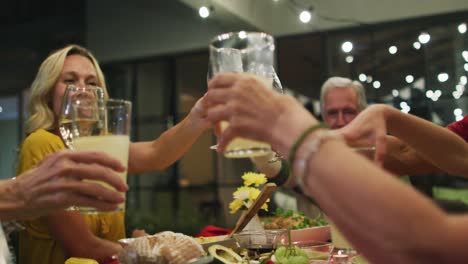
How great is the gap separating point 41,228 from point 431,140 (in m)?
1.54

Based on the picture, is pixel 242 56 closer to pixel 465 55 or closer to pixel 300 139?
pixel 300 139

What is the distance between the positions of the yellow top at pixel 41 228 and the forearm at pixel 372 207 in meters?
1.40

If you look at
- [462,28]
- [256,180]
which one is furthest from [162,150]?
[462,28]

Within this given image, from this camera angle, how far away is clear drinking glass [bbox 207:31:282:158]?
0.86m

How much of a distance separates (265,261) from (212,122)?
52 centimetres

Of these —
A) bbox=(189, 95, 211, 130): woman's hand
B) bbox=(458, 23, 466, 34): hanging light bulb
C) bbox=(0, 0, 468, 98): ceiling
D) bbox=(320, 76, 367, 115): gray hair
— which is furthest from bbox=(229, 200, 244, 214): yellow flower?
bbox=(458, 23, 466, 34): hanging light bulb

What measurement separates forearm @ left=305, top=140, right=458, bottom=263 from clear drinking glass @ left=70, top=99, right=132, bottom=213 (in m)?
0.42

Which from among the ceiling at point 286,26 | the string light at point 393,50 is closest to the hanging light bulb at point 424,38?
the ceiling at point 286,26

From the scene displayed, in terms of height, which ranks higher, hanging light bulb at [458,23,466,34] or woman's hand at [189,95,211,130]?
hanging light bulb at [458,23,466,34]

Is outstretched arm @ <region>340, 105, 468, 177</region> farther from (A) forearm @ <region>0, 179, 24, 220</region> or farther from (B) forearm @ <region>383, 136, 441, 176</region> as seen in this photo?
(A) forearm @ <region>0, 179, 24, 220</region>

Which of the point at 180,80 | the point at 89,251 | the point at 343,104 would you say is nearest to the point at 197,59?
the point at 180,80

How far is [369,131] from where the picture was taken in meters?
1.10

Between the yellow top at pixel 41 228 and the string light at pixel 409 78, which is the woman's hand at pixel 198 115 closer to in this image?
the yellow top at pixel 41 228

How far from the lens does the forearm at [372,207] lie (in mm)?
631
